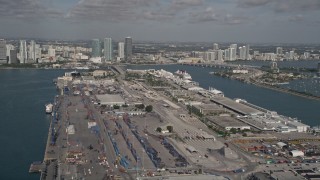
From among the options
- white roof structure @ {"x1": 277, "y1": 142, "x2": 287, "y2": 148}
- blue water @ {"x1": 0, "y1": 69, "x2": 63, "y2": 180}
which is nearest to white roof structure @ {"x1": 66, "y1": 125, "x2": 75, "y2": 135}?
blue water @ {"x1": 0, "y1": 69, "x2": 63, "y2": 180}

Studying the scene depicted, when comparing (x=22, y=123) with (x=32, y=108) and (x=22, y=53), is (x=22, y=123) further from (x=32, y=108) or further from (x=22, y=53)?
(x=22, y=53)

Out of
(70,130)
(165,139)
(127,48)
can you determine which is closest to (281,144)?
(165,139)

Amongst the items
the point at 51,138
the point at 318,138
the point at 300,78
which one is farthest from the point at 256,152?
the point at 300,78

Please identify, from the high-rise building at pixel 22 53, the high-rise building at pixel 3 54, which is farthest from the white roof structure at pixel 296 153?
the high-rise building at pixel 22 53

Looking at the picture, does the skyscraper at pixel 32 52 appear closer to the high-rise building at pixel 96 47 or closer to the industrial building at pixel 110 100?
the high-rise building at pixel 96 47

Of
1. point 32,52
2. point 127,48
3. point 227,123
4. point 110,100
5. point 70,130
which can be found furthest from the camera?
point 127,48

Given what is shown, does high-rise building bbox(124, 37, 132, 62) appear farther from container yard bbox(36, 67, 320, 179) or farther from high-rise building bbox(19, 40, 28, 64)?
container yard bbox(36, 67, 320, 179)

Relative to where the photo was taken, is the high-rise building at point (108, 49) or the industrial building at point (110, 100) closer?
the industrial building at point (110, 100)

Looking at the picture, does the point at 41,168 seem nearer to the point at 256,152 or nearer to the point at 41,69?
the point at 256,152
